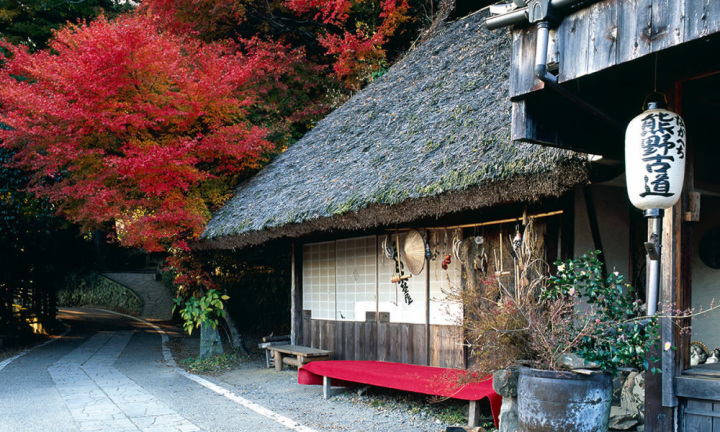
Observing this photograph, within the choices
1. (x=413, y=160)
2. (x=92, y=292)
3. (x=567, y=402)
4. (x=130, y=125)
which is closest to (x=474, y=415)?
(x=567, y=402)

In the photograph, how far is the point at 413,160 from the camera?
6574 mm

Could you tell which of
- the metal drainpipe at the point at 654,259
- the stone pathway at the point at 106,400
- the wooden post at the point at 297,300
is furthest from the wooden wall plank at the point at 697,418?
the wooden post at the point at 297,300

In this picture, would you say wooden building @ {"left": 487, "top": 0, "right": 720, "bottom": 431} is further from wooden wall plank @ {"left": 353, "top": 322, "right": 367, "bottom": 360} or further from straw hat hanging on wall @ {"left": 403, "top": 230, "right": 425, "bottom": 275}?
wooden wall plank @ {"left": 353, "top": 322, "right": 367, "bottom": 360}

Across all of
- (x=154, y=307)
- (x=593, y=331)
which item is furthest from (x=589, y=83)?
(x=154, y=307)

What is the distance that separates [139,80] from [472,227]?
622cm

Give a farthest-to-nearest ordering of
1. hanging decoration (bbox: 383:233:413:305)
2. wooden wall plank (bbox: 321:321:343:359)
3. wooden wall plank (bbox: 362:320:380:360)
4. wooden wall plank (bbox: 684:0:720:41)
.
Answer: wooden wall plank (bbox: 321:321:343:359), wooden wall plank (bbox: 362:320:380:360), hanging decoration (bbox: 383:233:413:305), wooden wall plank (bbox: 684:0:720:41)

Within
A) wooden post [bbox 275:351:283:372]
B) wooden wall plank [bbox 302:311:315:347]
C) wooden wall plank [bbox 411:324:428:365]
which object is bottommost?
wooden post [bbox 275:351:283:372]

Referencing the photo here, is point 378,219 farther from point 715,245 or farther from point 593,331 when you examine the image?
point 715,245

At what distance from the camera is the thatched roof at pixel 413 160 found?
5.09 meters

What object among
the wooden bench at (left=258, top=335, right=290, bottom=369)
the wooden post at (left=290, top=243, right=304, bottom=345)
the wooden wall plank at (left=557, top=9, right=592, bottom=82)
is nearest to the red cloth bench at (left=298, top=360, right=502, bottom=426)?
the wooden post at (left=290, top=243, right=304, bottom=345)

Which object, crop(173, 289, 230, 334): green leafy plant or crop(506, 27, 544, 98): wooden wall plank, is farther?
crop(173, 289, 230, 334): green leafy plant

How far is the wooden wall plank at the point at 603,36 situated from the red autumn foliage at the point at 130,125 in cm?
721

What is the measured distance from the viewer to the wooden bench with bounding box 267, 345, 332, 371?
8562mm

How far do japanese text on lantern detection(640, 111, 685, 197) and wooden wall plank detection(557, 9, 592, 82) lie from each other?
593 millimetres
